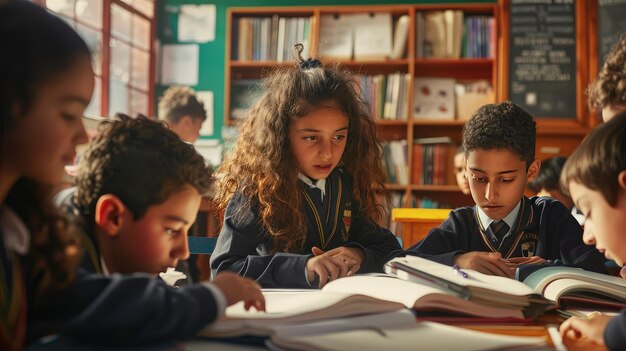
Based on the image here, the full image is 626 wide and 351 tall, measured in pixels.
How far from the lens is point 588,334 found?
0.85 meters

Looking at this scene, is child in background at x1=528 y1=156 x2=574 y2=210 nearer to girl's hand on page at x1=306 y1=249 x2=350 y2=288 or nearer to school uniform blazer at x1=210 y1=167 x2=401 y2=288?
school uniform blazer at x1=210 y1=167 x2=401 y2=288

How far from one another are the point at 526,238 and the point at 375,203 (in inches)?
15.1

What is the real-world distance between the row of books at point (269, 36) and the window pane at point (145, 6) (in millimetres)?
894

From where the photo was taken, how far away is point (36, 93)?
71 cm

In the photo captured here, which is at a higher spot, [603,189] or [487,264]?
[603,189]

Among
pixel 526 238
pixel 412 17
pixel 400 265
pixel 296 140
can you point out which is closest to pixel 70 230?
pixel 400 265

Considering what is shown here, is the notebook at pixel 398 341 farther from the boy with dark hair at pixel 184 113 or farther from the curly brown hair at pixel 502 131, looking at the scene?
the boy with dark hair at pixel 184 113

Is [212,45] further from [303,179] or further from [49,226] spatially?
[49,226]

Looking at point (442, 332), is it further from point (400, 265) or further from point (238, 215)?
point (238, 215)

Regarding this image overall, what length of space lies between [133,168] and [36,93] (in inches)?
12.6

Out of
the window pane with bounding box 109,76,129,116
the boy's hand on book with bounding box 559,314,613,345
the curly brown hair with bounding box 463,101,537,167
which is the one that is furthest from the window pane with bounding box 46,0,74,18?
the boy's hand on book with bounding box 559,314,613,345

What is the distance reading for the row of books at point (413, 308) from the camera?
0.77 meters

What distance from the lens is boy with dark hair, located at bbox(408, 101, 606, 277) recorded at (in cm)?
166

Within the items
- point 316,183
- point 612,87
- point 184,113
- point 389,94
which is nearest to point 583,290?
point 612,87
